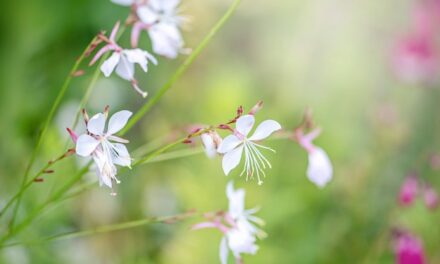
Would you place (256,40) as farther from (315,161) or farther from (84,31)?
(315,161)

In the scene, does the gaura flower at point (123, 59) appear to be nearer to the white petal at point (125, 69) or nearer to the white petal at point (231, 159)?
the white petal at point (125, 69)

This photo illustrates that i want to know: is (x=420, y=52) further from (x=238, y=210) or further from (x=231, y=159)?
(x=231, y=159)

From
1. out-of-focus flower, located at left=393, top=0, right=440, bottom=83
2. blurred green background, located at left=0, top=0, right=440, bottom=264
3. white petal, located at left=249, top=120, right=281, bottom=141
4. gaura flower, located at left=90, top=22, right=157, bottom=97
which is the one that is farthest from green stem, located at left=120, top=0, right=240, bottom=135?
out-of-focus flower, located at left=393, top=0, right=440, bottom=83

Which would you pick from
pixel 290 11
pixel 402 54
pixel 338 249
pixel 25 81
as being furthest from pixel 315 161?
pixel 290 11

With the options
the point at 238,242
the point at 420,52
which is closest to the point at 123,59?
the point at 238,242

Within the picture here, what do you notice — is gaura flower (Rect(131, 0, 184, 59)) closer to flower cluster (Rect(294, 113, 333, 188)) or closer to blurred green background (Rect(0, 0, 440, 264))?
flower cluster (Rect(294, 113, 333, 188))
